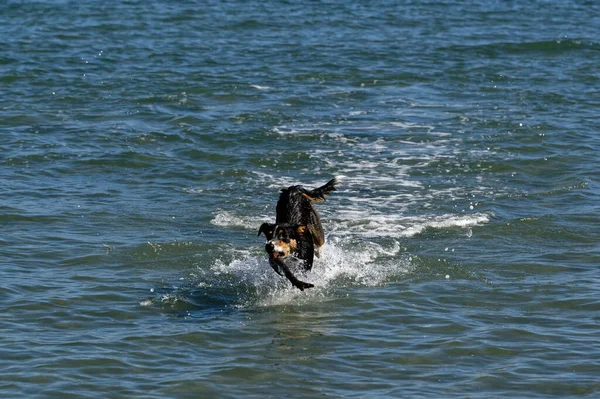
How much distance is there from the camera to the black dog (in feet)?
30.1

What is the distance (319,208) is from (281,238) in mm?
3396

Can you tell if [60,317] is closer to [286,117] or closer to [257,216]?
[257,216]

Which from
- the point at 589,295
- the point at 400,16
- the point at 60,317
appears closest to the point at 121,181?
the point at 60,317

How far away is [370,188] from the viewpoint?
1366 cm

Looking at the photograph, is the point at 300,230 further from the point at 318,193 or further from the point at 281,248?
the point at 318,193

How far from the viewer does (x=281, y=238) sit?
938 cm

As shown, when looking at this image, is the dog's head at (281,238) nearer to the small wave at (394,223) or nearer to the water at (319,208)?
the water at (319,208)

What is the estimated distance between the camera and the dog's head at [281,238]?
30.1 feet

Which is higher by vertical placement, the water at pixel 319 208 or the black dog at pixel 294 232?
the black dog at pixel 294 232

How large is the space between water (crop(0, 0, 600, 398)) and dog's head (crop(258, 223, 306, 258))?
512 millimetres

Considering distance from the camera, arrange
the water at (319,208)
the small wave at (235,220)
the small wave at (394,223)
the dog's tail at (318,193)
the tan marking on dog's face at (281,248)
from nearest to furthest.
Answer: the water at (319,208) → the tan marking on dog's face at (281,248) → the dog's tail at (318,193) → the small wave at (394,223) → the small wave at (235,220)

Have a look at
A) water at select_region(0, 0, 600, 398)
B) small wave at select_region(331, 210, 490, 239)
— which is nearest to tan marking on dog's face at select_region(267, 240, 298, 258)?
water at select_region(0, 0, 600, 398)

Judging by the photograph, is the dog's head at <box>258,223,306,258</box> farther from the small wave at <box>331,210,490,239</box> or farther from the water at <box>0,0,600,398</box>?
the small wave at <box>331,210,490,239</box>

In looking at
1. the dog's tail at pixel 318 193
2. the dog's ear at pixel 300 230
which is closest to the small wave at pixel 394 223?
the dog's tail at pixel 318 193
